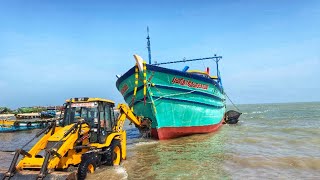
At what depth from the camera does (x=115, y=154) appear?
1050 centimetres

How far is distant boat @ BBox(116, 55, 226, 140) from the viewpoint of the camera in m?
17.2

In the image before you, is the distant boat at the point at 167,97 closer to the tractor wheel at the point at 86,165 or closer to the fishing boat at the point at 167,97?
the fishing boat at the point at 167,97

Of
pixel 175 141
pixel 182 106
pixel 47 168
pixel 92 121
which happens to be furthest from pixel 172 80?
pixel 47 168

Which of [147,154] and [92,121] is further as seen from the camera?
[147,154]

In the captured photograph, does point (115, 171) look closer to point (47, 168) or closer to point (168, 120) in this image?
point (47, 168)

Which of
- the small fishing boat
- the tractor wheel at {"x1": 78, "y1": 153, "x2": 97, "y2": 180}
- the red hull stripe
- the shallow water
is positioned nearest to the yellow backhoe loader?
the tractor wheel at {"x1": 78, "y1": 153, "x2": 97, "y2": 180}

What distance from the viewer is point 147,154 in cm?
1377

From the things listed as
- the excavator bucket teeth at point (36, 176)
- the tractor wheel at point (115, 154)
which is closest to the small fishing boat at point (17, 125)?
the tractor wheel at point (115, 154)

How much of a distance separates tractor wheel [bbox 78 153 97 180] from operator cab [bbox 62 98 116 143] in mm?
930

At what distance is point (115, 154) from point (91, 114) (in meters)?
1.53

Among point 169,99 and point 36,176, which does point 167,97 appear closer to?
point 169,99

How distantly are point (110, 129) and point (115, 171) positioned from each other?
1623 millimetres

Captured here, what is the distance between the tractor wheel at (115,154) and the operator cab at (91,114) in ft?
1.30

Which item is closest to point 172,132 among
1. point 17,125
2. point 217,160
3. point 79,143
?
point 217,160
